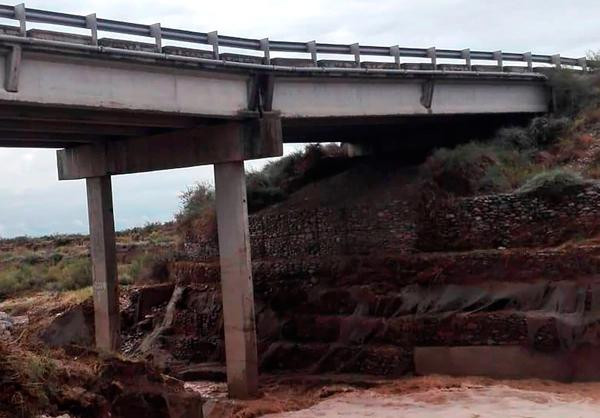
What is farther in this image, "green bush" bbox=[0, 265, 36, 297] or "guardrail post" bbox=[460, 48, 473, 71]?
"green bush" bbox=[0, 265, 36, 297]

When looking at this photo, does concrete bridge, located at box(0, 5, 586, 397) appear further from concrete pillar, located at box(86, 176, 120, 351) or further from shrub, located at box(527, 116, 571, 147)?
shrub, located at box(527, 116, 571, 147)

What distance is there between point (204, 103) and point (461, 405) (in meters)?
9.87

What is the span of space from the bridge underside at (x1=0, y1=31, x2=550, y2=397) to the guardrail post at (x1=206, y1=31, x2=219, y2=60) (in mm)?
335

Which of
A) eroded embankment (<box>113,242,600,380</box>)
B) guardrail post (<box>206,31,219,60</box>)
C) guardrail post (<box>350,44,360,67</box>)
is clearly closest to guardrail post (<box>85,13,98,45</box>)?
guardrail post (<box>206,31,219,60</box>)

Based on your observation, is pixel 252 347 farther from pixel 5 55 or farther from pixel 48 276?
pixel 48 276

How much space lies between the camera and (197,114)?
21.3 meters

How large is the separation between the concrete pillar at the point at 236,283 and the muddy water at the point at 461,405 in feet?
7.81

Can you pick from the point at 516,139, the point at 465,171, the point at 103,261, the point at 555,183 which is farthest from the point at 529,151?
the point at 103,261

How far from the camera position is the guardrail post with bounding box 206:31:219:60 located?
21328 mm

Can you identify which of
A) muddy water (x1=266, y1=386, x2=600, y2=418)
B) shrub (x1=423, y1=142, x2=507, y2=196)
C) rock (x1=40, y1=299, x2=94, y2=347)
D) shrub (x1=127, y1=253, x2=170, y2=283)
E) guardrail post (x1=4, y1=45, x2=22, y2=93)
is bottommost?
muddy water (x1=266, y1=386, x2=600, y2=418)

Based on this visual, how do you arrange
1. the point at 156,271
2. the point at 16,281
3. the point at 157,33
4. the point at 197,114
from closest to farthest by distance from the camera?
1. the point at 157,33
2. the point at 197,114
3. the point at 156,271
4. the point at 16,281

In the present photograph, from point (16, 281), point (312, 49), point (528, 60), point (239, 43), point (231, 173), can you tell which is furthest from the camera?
point (16, 281)

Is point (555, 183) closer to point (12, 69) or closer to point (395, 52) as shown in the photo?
point (395, 52)

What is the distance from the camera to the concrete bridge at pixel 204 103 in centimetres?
1838
